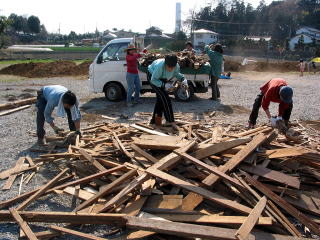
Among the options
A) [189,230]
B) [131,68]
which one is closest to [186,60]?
[131,68]

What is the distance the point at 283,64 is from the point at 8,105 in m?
26.9

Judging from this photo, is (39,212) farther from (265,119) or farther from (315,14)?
(315,14)

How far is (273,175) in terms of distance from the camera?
14.0 ft

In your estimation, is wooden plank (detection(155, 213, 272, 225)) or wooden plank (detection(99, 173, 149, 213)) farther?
wooden plank (detection(99, 173, 149, 213))

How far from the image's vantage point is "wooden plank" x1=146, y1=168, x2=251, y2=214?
12.3 ft

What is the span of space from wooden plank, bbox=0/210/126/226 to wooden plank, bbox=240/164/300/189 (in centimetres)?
192

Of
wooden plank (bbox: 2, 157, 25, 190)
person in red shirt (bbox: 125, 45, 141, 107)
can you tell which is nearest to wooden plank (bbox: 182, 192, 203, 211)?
wooden plank (bbox: 2, 157, 25, 190)

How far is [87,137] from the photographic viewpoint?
6301 mm

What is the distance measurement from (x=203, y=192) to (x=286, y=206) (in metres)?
1.04

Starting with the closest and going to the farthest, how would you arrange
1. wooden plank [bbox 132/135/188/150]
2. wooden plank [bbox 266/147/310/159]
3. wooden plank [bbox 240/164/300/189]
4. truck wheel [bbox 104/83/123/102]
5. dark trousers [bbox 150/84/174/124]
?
wooden plank [bbox 240/164/300/189]
wooden plank [bbox 266/147/310/159]
wooden plank [bbox 132/135/188/150]
dark trousers [bbox 150/84/174/124]
truck wheel [bbox 104/83/123/102]

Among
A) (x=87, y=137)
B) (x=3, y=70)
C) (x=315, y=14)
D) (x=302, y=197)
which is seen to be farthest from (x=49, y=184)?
(x=315, y=14)

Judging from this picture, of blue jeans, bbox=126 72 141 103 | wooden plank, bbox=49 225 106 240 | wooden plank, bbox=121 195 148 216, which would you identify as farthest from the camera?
blue jeans, bbox=126 72 141 103

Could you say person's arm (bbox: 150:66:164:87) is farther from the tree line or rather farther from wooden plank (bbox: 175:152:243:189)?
the tree line

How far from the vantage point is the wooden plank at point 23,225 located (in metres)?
3.49
